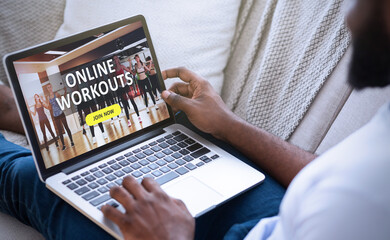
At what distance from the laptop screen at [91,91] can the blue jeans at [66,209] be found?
0.09 metres

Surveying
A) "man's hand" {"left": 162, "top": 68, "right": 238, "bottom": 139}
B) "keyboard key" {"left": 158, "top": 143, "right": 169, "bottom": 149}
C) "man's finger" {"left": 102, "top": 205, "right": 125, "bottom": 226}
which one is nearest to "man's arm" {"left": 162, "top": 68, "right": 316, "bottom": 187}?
"man's hand" {"left": 162, "top": 68, "right": 238, "bottom": 139}

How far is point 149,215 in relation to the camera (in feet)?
2.40

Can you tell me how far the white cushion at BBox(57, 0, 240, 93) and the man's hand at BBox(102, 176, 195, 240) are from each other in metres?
0.57

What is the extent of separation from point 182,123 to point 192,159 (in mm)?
183

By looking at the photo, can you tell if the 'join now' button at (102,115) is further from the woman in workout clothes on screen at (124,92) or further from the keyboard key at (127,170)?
the keyboard key at (127,170)

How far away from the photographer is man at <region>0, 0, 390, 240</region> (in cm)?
48

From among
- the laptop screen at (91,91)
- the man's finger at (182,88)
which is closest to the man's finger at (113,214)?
the laptop screen at (91,91)

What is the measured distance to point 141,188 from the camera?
77 centimetres

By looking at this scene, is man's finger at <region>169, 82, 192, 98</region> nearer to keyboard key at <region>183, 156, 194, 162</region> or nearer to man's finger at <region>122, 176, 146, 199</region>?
keyboard key at <region>183, 156, 194, 162</region>

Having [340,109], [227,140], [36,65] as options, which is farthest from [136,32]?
[340,109]

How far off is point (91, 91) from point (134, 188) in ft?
0.92

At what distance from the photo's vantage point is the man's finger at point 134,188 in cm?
76

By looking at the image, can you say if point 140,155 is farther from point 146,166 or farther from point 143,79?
point 143,79

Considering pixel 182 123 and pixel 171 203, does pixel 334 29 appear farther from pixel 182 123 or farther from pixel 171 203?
pixel 171 203
